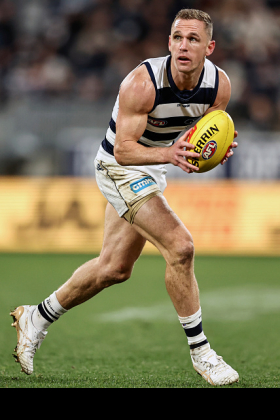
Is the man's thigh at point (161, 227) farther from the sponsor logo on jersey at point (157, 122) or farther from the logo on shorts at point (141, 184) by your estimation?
the sponsor logo on jersey at point (157, 122)

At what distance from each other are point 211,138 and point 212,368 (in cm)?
152

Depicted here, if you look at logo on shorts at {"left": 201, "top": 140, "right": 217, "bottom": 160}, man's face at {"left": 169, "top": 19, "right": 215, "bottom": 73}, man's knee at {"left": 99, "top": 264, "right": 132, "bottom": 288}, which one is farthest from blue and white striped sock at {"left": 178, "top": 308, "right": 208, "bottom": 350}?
man's face at {"left": 169, "top": 19, "right": 215, "bottom": 73}

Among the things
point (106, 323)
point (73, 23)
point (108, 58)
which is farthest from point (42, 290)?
point (73, 23)

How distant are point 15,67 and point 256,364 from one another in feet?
42.2

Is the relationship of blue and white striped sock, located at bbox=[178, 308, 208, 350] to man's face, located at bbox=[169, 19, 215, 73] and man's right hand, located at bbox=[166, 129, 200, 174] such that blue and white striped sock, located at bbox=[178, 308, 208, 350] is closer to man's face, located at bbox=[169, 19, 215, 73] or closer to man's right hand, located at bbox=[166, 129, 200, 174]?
man's right hand, located at bbox=[166, 129, 200, 174]

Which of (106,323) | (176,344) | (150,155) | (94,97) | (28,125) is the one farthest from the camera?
(94,97)

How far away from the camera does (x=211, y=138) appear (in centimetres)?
412

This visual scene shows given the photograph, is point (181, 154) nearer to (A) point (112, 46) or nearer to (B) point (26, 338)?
(B) point (26, 338)

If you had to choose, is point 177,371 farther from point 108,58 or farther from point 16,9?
point 16,9

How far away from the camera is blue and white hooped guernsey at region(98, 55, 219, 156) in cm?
428

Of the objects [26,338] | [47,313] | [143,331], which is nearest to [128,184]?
[47,313]

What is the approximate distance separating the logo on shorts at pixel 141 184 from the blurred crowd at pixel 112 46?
1070 cm

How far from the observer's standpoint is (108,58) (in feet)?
52.5

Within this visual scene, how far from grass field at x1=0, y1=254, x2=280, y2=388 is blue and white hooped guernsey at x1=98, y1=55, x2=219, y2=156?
1738 mm
